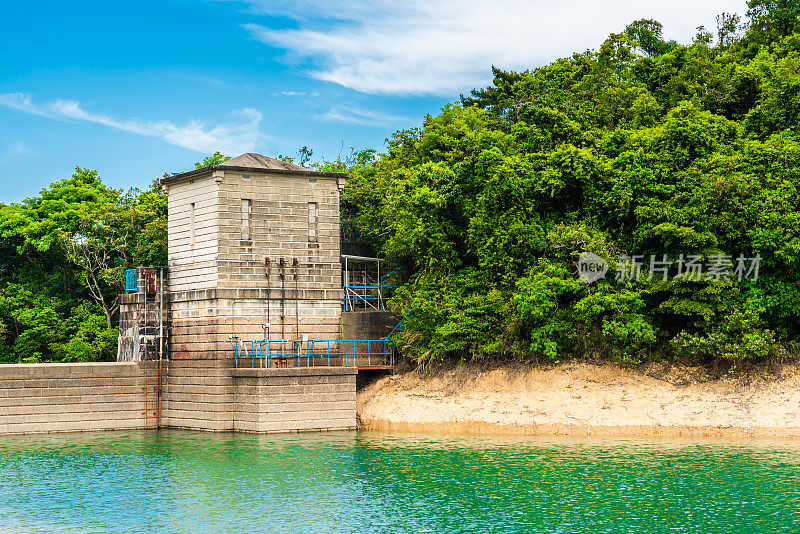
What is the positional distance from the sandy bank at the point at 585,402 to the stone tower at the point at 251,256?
4.96 meters

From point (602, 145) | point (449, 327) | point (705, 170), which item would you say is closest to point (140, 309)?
point (449, 327)

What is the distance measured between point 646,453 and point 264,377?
569 inches

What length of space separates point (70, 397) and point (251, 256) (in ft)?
29.8

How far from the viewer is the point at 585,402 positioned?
33500 mm

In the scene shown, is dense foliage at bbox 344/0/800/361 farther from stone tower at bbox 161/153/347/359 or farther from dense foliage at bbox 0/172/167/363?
dense foliage at bbox 0/172/167/363

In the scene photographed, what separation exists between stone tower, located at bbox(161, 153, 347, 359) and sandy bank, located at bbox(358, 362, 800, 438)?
4.96 meters

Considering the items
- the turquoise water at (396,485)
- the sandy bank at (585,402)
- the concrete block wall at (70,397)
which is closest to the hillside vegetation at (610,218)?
the sandy bank at (585,402)

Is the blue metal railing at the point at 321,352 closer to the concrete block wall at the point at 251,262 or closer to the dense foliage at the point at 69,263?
the concrete block wall at the point at 251,262

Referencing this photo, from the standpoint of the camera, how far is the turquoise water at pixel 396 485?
20266 millimetres

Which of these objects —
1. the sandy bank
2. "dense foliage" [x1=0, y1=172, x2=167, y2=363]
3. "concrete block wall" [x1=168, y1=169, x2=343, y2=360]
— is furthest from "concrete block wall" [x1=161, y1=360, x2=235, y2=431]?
"dense foliage" [x1=0, y1=172, x2=167, y2=363]

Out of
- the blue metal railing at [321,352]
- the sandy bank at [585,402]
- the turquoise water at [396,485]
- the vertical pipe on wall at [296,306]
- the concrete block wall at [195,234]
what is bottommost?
the turquoise water at [396,485]

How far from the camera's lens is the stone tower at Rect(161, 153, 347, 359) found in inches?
1400

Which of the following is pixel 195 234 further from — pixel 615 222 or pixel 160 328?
pixel 615 222

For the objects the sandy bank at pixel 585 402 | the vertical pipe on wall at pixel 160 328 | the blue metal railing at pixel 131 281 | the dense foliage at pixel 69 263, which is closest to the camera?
the sandy bank at pixel 585 402
